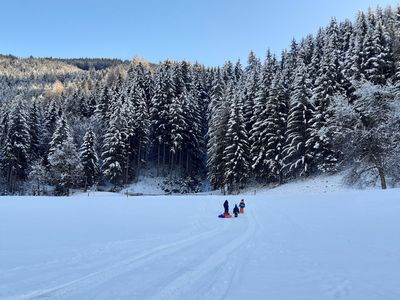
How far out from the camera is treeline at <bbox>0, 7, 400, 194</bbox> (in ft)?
102

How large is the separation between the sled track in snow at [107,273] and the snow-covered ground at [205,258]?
0.02 meters

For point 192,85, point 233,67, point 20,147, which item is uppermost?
point 233,67

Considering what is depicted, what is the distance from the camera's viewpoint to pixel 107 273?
7504mm

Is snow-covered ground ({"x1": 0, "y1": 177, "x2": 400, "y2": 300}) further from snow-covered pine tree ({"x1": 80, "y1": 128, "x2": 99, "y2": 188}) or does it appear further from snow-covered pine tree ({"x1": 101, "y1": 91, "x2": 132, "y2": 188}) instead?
snow-covered pine tree ({"x1": 80, "y1": 128, "x2": 99, "y2": 188})

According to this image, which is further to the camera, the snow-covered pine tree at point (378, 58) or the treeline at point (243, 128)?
the snow-covered pine tree at point (378, 58)

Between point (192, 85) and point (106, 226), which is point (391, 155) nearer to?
point (106, 226)

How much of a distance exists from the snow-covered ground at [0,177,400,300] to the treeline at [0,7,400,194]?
15522 mm

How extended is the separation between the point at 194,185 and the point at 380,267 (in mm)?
49261

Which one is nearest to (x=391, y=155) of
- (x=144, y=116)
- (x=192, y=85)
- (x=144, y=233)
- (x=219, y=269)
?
(x=144, y=233)

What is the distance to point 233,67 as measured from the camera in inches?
3354

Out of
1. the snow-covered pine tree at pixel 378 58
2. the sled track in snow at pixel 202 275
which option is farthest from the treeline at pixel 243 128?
the sled track in snow at pixel 202 275

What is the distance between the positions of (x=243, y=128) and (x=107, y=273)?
1611 inches

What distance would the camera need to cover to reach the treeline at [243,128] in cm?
3109

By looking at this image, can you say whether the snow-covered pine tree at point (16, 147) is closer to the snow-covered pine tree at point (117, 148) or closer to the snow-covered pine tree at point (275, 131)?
the snow-covered pine tree at point (117, 148)
